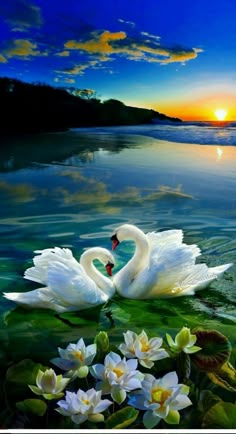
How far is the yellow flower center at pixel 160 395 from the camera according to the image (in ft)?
2.76

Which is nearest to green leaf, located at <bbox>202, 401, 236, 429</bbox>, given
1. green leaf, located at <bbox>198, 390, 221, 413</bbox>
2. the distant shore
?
green leaf, located at <bbox>198, 390, 221, 413</bbox>

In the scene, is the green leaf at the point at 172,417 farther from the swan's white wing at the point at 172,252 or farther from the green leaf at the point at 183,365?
the swan's white wing at the point at 172,252

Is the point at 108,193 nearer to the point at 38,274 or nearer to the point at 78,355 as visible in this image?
the point at 38,274

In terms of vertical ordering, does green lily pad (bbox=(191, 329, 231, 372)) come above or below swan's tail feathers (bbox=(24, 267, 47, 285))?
→ below

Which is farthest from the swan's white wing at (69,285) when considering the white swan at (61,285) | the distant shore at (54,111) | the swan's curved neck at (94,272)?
the distant shore at (54,111)

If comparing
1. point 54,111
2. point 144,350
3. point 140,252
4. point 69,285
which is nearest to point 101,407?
point 144,350

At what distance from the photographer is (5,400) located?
3.16ft

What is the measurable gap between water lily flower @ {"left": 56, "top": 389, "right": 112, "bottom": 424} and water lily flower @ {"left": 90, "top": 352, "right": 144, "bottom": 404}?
32 millimetres

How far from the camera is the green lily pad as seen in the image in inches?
38.9

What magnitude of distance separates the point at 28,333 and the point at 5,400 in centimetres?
24

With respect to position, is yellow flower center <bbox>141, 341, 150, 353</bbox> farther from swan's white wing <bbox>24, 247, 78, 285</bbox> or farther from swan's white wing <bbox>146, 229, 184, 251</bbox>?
swan's white wing <bbox>146, 229, 184, 251</bbox>

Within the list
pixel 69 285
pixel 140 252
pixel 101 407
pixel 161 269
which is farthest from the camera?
pixel 140 252

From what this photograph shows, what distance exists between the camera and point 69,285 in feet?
3.98

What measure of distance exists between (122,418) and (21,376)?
0.71 feet
